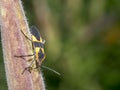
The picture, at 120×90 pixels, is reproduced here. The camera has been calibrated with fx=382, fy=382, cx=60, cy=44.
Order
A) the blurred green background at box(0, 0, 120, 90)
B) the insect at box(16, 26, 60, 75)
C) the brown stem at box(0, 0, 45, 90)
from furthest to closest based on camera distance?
the blurred green background at box(0, 0, 120, 90)
the insect at box(16, 26, 60, 75)
the brown stem at box(0, 0, 45, 90)

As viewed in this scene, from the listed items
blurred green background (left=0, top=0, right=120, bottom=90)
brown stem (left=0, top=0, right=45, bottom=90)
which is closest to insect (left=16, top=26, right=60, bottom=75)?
brown stem (left=0, top=0, right=45, bottom=90)

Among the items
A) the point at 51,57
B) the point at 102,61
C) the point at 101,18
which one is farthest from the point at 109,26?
the point at 51,57

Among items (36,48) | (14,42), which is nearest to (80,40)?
(36,48)

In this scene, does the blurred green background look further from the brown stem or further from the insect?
the brown stem

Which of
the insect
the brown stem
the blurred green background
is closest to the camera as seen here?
the brown stem

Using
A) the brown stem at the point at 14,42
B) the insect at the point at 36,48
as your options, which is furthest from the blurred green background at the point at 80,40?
the brown stem at the point at 14,42

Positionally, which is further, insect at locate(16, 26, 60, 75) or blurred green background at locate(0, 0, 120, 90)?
blurred green background at locate(0, 0, 120, 90)
